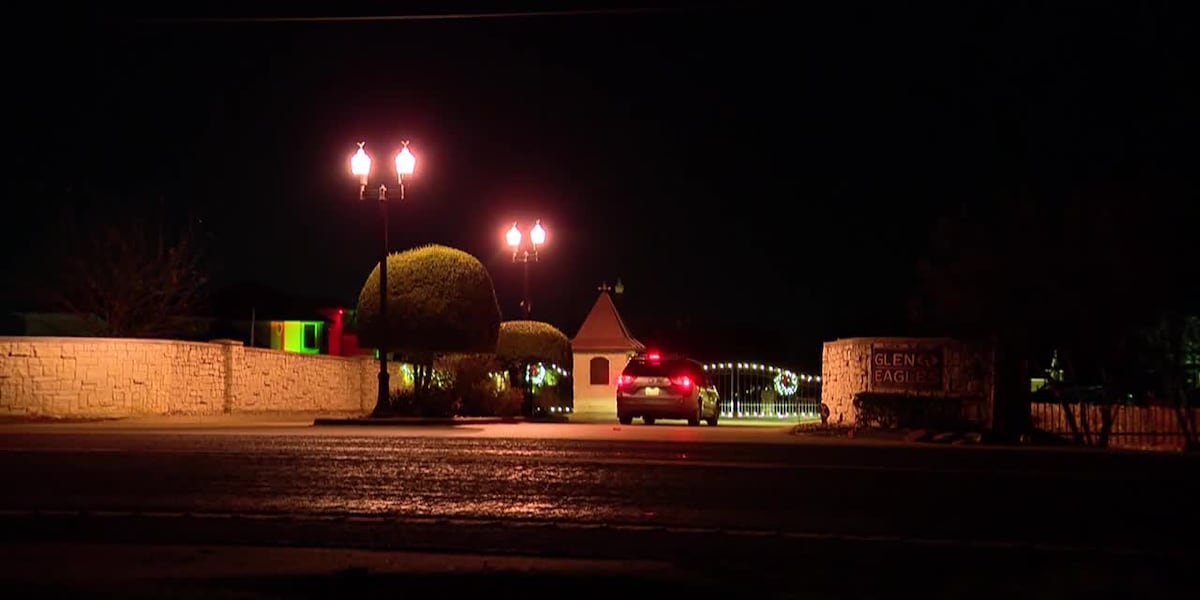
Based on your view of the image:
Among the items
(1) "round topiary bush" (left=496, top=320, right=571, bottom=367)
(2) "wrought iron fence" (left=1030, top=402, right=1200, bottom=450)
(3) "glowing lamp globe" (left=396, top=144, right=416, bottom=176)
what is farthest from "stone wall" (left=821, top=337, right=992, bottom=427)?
(1) "round topiary bush" (left=496, top=320, right=571, bottom=367)

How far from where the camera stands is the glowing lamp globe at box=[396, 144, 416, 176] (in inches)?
1134

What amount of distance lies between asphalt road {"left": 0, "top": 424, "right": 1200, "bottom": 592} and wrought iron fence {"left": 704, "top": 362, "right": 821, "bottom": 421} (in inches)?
908

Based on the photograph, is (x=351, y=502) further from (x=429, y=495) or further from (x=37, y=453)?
(x=37, y=453)

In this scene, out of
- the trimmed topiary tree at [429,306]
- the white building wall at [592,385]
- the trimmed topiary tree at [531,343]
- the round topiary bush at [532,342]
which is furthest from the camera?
the white building wall at [592,385]

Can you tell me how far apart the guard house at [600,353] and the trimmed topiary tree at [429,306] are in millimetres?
11417

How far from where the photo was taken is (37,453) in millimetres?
17359

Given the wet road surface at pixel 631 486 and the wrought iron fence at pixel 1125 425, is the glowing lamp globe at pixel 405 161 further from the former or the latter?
the wrought iron fence at pixel 1125 425

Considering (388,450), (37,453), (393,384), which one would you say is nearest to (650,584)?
(388,450)

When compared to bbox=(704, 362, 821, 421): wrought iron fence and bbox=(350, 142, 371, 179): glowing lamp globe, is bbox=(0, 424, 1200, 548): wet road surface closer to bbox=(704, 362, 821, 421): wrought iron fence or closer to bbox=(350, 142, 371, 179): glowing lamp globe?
bbox=(350, 142, 371, 179): glowing lamp globe

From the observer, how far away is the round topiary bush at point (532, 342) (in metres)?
42.5

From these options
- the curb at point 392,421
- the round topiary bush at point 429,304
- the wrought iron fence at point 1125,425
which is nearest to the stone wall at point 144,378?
the round topiary bush at point 429,304

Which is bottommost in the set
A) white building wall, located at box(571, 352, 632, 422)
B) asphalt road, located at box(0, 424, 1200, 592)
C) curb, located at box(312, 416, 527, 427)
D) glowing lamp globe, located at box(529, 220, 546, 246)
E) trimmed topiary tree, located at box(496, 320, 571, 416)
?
asphalt road, located at box(0, 424, 1200, 592)

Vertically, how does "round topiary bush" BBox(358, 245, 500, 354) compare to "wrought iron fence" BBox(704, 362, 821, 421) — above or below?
above

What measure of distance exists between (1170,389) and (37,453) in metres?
19.2
